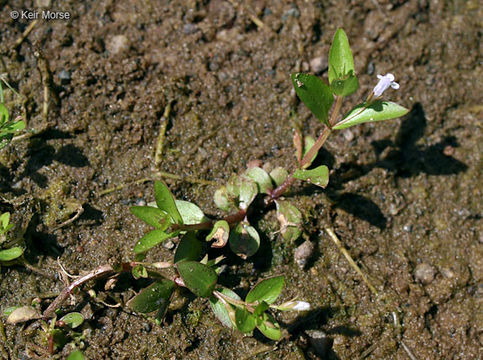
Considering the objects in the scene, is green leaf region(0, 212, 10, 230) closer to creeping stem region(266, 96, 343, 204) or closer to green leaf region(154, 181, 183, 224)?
green leaf region(154, 181, 183, 224)

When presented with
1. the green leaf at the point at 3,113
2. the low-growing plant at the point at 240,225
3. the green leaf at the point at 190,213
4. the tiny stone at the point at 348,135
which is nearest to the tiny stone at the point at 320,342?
the low-growing plant at the point at 240,225

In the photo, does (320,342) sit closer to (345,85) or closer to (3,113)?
(345,85)

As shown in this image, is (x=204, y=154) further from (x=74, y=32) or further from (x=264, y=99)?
(x=74, y=32)

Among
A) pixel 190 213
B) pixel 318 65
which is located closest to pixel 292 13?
pixel 318 65

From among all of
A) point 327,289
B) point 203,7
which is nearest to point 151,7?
point 203,7

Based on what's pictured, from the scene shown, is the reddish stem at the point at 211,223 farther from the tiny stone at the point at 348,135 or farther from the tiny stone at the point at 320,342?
the tiny stone at the point at 348,135
